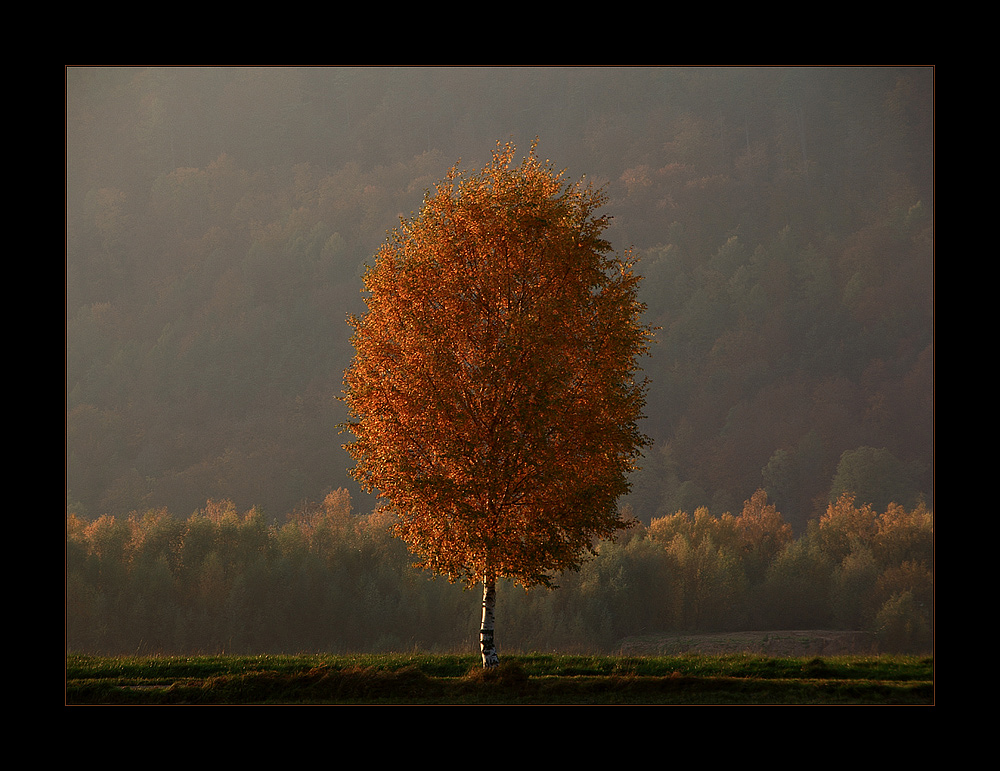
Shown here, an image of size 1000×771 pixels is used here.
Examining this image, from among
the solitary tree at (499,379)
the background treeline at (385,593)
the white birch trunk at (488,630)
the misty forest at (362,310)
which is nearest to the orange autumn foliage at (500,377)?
the solitary tree at (499,379)

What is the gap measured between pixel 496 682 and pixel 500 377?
7936mm

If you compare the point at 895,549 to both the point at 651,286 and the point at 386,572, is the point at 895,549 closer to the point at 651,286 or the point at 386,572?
the point at 386,572

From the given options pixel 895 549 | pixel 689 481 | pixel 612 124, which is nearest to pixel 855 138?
pixel 612 124

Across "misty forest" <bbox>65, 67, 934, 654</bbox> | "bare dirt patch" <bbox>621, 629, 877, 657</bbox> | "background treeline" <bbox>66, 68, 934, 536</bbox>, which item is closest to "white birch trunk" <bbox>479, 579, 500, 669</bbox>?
"bare dirt patch" <bbox>621, 629, 877, 657</bbox>

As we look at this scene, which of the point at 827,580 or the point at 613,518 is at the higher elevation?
the point at 613,518

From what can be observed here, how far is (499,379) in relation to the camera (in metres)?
19.4

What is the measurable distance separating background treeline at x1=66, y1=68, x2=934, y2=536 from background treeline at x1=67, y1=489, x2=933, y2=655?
24946 millimetres

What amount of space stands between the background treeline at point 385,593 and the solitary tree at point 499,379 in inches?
1383

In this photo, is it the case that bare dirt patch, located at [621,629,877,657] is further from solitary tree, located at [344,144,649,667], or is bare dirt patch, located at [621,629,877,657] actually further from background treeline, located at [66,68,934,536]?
background treeline, located at [66,68,934,536]

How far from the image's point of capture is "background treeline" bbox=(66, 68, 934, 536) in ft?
367

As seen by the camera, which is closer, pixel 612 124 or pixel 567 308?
pixel 567 308

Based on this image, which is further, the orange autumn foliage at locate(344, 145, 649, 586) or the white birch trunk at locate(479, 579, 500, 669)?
the white birch trunk at locate(479, 579, 500, 669)

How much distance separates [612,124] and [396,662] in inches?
6442

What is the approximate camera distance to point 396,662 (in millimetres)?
21984
